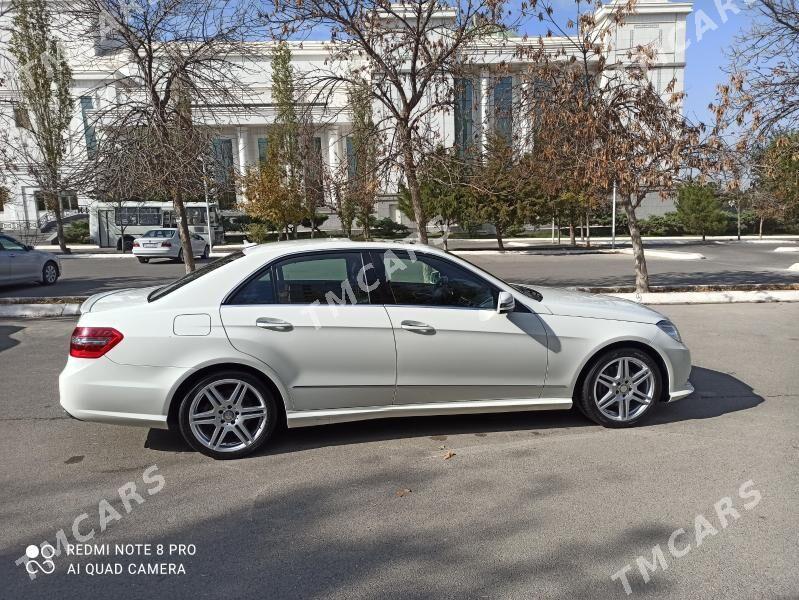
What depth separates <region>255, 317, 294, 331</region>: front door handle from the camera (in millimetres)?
4340

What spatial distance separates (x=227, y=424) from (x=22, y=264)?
13.7 metres

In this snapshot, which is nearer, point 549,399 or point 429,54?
point 549,399

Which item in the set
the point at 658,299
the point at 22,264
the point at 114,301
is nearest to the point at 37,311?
the point at 22,264

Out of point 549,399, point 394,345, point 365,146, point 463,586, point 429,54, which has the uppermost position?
point 429,54

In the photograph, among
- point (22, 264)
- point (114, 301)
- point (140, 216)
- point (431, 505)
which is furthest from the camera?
point (140, 216)

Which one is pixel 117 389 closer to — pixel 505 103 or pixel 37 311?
pixel 37 311

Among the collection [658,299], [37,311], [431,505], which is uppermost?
[37,311]

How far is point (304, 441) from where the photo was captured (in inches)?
188

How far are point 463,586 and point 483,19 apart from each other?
10.3 metres

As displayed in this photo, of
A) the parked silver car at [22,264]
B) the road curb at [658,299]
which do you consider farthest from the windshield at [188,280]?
the parked silver car at [22,264]

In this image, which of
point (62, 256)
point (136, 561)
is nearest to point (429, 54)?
point (136, 561)

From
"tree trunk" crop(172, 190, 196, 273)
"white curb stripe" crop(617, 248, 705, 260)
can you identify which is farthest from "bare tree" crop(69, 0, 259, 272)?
"white curb stripe" crop(617, 248, 705, 260)

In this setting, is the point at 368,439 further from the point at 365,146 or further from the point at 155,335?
the point at 365,146

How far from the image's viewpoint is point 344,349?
175 inches
